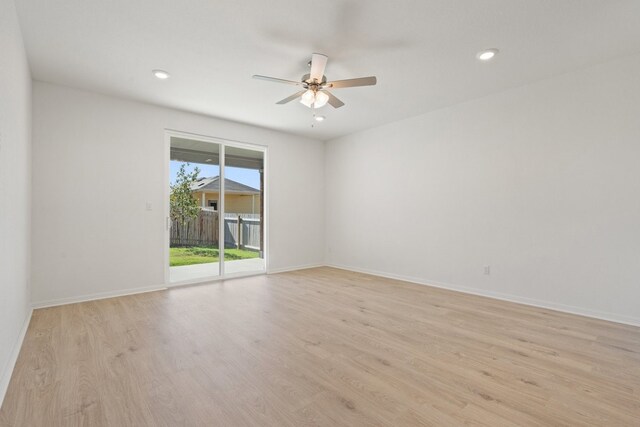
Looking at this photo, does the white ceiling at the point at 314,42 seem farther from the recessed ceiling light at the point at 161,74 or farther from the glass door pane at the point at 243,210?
the glass door pane at the point at 243,210

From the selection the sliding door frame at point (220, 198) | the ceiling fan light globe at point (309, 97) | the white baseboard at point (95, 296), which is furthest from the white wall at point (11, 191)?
the ceiling fan light globe at point (309, 97)

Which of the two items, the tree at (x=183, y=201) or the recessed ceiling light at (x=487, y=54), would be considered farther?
the tree at (x=183, y=201)

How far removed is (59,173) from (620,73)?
6.46 m

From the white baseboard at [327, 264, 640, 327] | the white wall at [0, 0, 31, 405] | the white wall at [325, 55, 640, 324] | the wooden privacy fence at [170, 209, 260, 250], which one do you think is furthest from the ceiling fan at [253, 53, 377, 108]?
the white baseboard at [327, 264, 640, 327]

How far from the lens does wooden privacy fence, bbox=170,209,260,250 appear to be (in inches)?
186

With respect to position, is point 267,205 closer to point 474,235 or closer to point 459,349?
point 474,235

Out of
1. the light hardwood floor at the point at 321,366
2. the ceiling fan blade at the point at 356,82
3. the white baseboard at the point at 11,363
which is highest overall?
the ceiling fan blade at the point at 356,82

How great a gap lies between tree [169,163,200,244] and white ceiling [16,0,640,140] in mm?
1214

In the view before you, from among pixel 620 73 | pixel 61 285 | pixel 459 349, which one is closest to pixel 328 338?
pixel 459 349

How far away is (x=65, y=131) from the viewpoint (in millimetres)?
3658

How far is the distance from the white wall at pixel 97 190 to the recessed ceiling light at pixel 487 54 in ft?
12.7

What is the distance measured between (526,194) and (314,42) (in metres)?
3.10

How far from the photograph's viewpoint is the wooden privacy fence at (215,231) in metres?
4.73

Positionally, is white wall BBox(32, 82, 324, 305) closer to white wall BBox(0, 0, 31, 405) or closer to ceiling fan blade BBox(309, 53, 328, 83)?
white wall BBox(0, 0, 31, 405)
